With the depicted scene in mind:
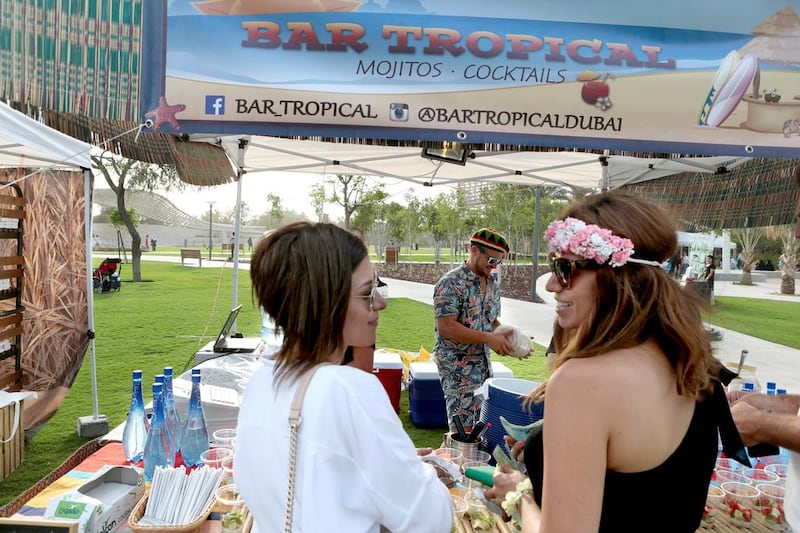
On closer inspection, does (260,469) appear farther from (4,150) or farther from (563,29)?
(4,150)

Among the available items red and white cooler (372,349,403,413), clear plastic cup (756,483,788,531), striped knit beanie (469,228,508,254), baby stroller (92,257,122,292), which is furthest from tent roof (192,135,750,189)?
baby stroller (92,257,122,292)

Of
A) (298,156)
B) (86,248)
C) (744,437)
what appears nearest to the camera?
(744,437)

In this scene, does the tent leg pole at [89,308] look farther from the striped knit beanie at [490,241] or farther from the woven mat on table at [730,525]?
the woven mat on table at [730,525]

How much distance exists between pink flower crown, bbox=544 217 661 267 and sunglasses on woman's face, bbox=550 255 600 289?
2 centimetres

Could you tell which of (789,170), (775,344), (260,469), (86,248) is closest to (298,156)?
(86,248)

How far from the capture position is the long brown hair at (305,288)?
1.16 meters

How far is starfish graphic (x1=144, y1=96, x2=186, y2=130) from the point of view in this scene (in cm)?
192

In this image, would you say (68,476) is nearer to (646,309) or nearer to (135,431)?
(135,431)

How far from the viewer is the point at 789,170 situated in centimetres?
288

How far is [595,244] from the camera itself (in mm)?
1178

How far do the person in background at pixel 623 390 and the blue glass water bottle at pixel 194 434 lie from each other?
1.42 metres

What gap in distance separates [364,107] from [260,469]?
4.50ft

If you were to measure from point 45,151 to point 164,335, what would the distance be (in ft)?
26.3

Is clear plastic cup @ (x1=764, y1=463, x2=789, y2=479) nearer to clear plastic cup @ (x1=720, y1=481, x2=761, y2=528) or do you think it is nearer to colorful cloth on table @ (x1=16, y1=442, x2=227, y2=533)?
clear plastic cup @ (x1=720, y1=481, x2=761, y2=528)
